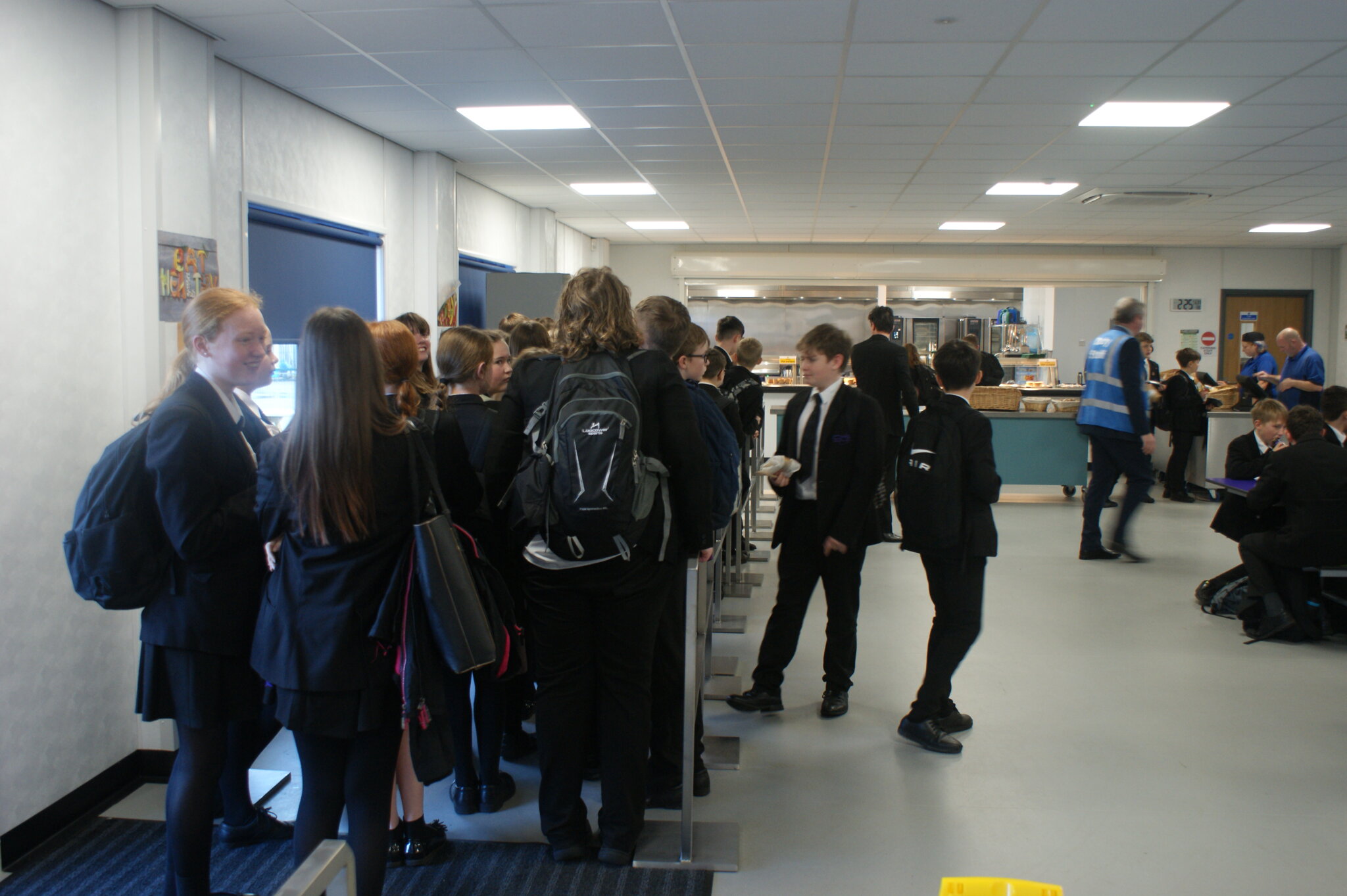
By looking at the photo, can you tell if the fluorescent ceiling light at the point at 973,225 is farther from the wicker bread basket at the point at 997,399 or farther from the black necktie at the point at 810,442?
the black necktie at the point at 810,442

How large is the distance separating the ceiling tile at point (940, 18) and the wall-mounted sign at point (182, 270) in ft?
8.76

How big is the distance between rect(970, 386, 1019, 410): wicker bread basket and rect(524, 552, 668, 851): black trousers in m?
6.72

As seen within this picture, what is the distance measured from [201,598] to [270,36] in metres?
2.76

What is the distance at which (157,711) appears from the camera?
208 cm

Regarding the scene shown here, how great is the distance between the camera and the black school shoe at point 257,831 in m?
2.65

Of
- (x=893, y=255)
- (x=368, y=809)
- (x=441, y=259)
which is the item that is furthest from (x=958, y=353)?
(x=893, y=255)

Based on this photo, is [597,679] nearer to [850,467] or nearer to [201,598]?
[201,598]

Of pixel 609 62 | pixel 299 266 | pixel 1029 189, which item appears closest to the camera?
pixel 609 62

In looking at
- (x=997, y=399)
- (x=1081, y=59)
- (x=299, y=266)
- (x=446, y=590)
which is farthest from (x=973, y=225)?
(x=446, y=590)

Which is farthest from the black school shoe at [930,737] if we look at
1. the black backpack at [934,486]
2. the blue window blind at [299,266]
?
the blue window blind at [299,266]

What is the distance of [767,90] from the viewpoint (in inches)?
185

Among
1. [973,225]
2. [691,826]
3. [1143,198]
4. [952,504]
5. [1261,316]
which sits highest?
[973,225]

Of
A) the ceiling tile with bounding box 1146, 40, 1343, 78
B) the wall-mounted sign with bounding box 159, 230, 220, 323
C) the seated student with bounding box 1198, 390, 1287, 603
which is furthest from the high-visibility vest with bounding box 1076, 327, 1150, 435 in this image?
the wall-mounted sign with bounding box 159, 230, 220, 323

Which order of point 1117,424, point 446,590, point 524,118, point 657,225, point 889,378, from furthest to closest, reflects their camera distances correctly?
point 657,225 → point 889,378 → point 1117,424 → point 524,118 → point 446,590
